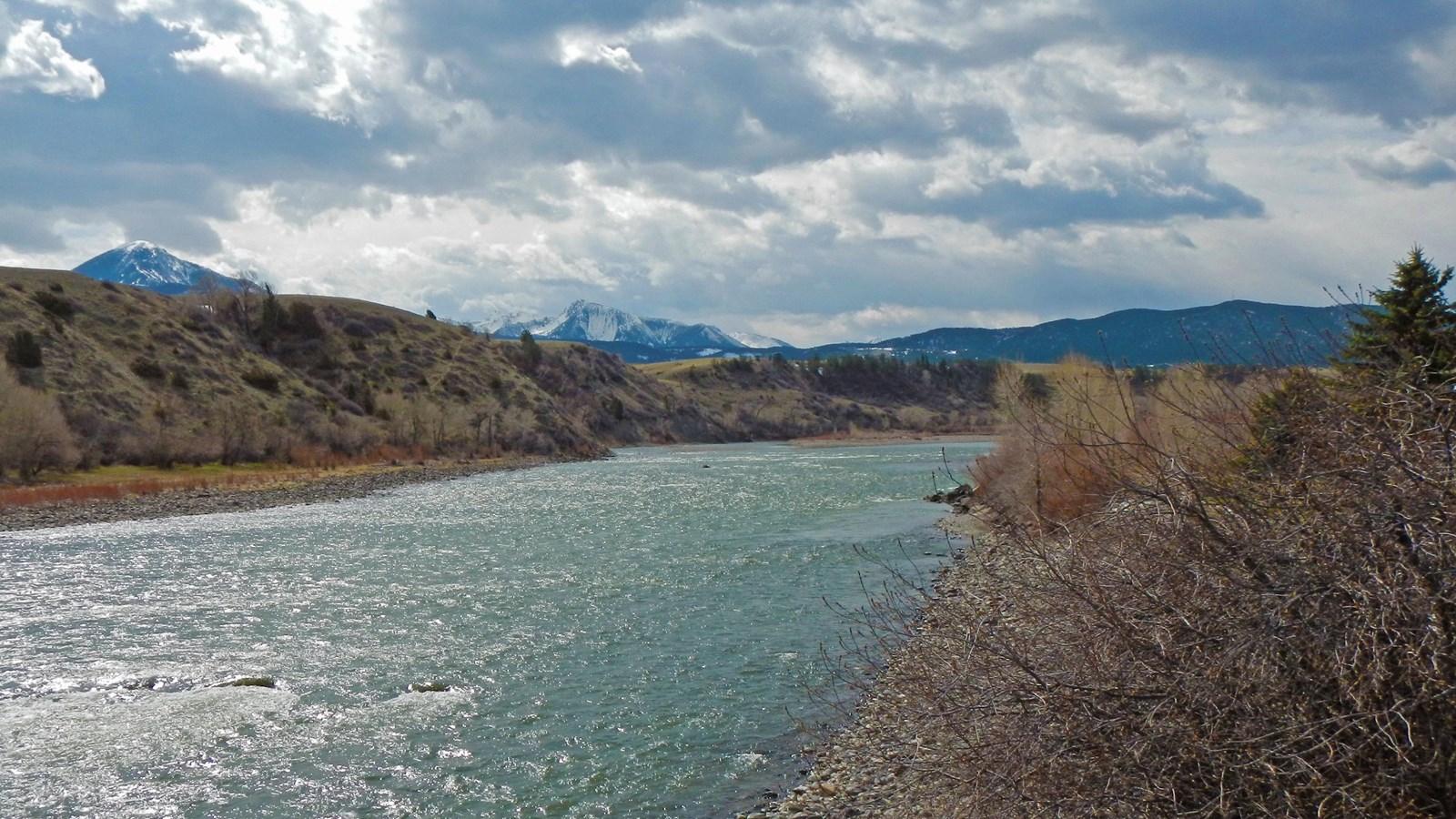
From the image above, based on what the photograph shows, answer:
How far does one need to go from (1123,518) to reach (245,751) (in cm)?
1153

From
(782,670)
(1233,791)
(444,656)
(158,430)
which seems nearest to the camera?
(1233,791)

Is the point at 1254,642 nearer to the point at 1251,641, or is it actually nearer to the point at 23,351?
the point at 1251,641

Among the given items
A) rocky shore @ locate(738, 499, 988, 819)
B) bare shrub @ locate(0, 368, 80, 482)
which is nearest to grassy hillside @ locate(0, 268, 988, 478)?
bare shrub @ locate(0, 368, 80, 482)

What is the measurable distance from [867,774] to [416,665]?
9.32 metres

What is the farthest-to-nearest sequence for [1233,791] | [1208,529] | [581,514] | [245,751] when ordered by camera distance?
[581,514] → [245,751] → [1208,529] → [1233,791]

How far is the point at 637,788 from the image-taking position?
1136 centimetres

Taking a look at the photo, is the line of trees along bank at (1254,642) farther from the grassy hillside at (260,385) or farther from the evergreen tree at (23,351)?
the evergreen tree at (23,351)

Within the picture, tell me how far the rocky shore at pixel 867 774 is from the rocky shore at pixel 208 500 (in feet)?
122

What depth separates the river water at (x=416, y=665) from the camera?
1149cm

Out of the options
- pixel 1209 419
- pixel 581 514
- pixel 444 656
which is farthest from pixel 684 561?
pixel 1209 419

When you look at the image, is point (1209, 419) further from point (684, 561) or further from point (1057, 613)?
point (684, 561)

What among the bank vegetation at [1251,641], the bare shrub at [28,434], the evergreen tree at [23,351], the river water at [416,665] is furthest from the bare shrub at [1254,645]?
the evergreen tree at [23,351]

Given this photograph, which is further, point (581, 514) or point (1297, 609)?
point (581, 514)

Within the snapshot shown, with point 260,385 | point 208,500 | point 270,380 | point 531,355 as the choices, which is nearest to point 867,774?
point 208,500
